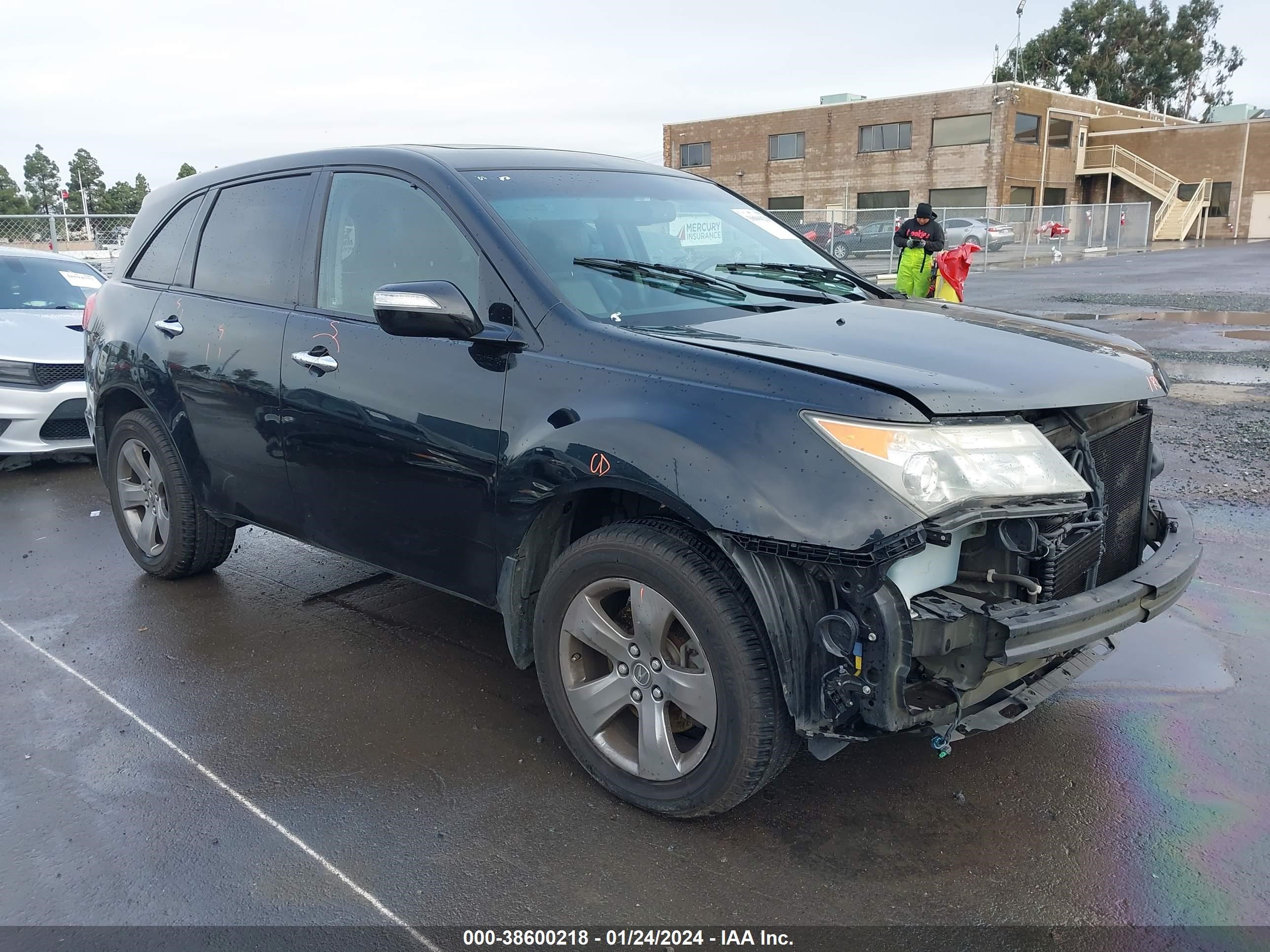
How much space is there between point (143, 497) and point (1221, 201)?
59.0 m

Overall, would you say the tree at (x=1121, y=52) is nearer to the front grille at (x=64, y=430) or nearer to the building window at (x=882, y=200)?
the building window at (x=882, y=200)

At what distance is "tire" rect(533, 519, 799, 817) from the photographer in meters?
2.75

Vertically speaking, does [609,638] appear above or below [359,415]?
below

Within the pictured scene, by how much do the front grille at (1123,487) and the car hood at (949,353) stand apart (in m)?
0.15

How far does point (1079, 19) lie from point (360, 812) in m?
84.7

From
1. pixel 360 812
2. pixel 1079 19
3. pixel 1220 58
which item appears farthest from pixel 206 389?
pixel 1220 58

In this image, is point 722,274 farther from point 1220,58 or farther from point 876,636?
point 1220,58

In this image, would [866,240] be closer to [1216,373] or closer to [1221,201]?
[1216,373]

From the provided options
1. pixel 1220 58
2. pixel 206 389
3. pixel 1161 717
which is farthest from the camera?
pixel 1220 58

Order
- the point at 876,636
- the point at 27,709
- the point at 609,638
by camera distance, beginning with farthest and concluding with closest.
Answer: the point at 27,709, the point at 609,638, the point at 876,636

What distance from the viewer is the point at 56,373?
7637 millimetres

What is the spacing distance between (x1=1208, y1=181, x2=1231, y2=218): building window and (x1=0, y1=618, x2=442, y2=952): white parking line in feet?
192

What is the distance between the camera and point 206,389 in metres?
4.43

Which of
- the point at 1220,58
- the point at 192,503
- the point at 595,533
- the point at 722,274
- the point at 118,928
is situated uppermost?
the point at 1220,58
